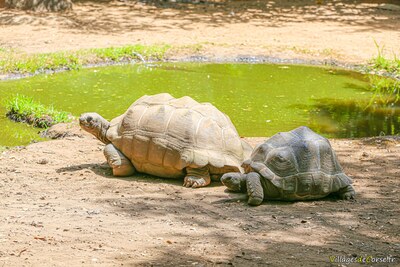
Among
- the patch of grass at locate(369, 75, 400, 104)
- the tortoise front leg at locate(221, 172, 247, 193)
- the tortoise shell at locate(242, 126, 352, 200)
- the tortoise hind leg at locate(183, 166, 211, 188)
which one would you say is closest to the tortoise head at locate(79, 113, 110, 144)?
the tortoise hind leg at locate(183, 166, 211, 188)

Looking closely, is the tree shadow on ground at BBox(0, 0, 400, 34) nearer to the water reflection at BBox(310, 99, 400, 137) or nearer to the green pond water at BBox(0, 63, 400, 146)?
the green pond water at BBox(0, 63, 400, 146)

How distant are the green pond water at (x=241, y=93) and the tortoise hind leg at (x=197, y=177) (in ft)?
9.67

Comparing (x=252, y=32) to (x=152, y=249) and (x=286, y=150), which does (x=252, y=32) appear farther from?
(x=152, y=249)

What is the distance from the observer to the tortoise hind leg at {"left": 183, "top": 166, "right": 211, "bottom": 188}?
23.8 feet

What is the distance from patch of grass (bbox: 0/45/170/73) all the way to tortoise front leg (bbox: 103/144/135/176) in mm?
6511

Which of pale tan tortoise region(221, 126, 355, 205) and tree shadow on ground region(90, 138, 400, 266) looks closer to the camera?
tree shadow on ground region(90, 138, 400, 266)

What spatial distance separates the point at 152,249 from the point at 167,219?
34.6 inches

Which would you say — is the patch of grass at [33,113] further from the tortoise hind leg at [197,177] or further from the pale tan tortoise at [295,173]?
the pale tan tortoise at [295,173]

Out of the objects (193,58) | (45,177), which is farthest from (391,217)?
(193,58)

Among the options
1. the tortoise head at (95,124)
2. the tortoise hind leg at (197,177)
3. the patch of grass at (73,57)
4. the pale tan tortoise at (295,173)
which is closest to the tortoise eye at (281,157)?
the pale tan tortoise at (295,173)

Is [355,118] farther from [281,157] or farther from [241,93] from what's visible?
[281,157]

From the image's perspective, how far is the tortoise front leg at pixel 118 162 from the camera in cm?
758

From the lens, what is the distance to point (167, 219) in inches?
235

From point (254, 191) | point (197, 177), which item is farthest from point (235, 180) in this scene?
point (197, 177)
